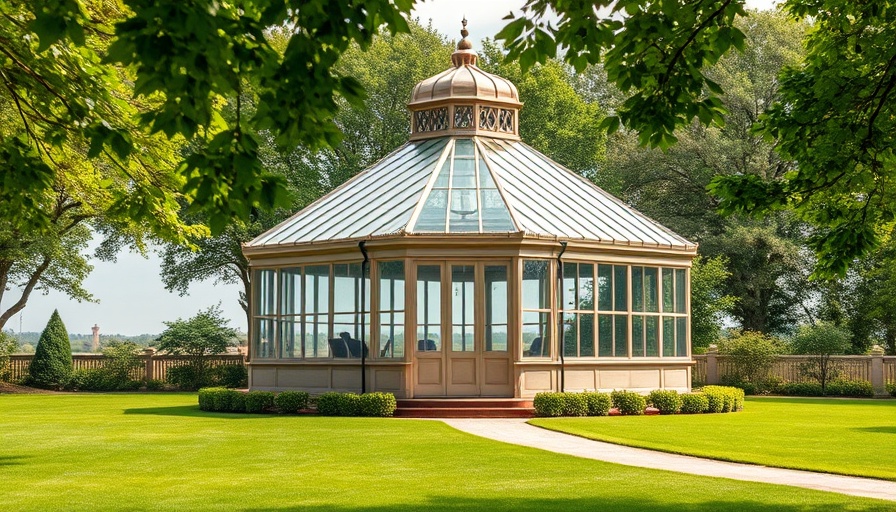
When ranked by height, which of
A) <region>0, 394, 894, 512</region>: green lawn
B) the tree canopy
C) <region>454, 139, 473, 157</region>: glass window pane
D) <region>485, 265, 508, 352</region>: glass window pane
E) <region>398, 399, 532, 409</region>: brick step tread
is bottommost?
<region>0, 394, 894, 512</region>: green lawn

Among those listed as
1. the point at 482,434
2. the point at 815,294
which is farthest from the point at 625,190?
the point at 482,434

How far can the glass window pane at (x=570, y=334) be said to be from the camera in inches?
821

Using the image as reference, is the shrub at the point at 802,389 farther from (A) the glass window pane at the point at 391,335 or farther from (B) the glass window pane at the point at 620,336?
(A) the glass window pane at the point at 391,335

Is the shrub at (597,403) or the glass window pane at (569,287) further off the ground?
the glass window pane at (569,287)

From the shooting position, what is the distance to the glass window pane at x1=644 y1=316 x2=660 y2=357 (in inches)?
871

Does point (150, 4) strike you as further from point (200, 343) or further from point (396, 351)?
point (200, 343)

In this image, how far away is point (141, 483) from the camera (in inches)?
412

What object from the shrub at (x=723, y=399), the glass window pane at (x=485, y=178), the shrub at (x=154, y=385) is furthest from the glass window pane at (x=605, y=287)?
the shrub at (x=154, y=385)

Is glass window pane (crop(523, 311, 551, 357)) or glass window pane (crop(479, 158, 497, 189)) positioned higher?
glass window pane (crop(479, 158, 497, 189))

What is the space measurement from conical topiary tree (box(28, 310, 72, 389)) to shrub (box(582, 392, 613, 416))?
60.8ft

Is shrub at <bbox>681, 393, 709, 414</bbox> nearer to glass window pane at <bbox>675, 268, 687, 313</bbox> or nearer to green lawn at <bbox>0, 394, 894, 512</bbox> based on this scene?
glass window pane at <bbox>675, 268, 687, 313</bbox>

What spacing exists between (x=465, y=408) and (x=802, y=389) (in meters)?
13.6

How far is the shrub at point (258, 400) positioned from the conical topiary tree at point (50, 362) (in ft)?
45.2

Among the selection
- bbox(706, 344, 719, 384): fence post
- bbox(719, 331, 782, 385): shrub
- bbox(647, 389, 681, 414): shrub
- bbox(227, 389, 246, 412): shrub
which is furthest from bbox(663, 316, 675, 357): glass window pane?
bbox(706, 344, 719, 384): fence post
